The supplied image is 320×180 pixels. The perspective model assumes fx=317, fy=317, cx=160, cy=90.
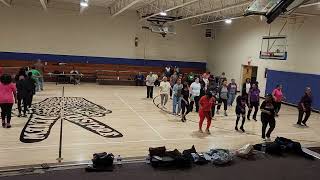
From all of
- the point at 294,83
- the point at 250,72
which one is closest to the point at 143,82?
the point at 250,72

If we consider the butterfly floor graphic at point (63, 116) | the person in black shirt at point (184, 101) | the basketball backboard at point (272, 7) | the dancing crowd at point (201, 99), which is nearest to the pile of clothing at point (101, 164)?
the butterfly floor graphic at point (63, 116)

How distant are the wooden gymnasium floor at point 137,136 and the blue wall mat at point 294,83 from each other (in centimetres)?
222

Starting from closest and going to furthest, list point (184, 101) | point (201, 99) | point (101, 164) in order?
point (101, 164) → point (201, 99) → point (184, 101)

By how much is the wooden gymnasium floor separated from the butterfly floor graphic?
215 mm

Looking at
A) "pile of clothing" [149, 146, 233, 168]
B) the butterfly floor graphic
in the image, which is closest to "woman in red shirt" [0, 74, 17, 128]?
the butterfly floor graphic

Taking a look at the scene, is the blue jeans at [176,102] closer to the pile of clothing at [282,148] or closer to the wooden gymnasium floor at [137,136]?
the wooden gymnasium floor at [137,136]

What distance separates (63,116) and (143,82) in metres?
12.5

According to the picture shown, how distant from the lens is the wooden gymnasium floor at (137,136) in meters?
7.12

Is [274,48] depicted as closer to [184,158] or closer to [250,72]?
[250,72]

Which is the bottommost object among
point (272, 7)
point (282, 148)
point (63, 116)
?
point (63, 116)

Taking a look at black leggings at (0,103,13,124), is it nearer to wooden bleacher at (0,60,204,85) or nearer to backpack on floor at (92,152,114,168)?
backpack on floor at (92,152,114,168)

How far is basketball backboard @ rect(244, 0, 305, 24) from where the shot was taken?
18.9 feet

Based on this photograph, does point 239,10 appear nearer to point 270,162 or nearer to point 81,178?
point 270,162

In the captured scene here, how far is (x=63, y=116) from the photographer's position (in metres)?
10.9
